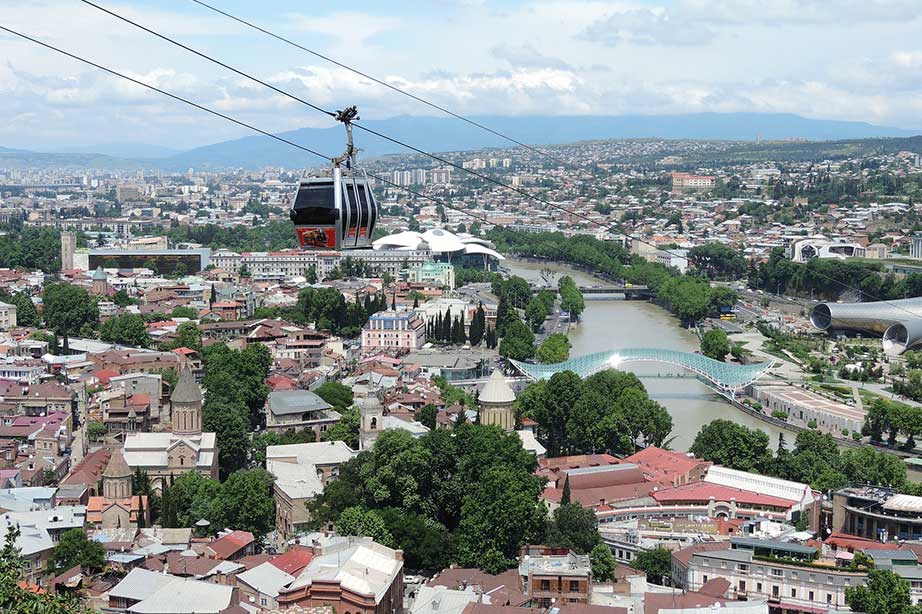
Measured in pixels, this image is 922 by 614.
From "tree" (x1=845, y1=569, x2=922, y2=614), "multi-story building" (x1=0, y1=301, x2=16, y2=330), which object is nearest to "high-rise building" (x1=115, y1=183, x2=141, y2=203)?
"multi-story building" (x1=0, y1=301, x2=16, y2=330)

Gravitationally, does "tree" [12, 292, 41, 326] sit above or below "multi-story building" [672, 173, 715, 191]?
below

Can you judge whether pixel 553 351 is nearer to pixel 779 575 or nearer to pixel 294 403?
pixel 294 403

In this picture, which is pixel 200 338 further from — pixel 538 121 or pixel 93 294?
pixel 538 121

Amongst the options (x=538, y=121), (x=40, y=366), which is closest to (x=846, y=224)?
(x=40, y=366)

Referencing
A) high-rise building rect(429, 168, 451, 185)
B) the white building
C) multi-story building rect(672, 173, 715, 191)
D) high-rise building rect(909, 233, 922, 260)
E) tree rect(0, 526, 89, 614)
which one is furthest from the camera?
high-rise building rect(429, 168, 451, 185)

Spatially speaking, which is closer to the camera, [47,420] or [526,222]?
[47,420]

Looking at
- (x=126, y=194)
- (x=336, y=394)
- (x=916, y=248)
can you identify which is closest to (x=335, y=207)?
(x=336, y=394)

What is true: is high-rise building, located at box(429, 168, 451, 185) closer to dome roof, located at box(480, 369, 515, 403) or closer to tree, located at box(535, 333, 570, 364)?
tree, located at box(535, 333, 570, 364)
